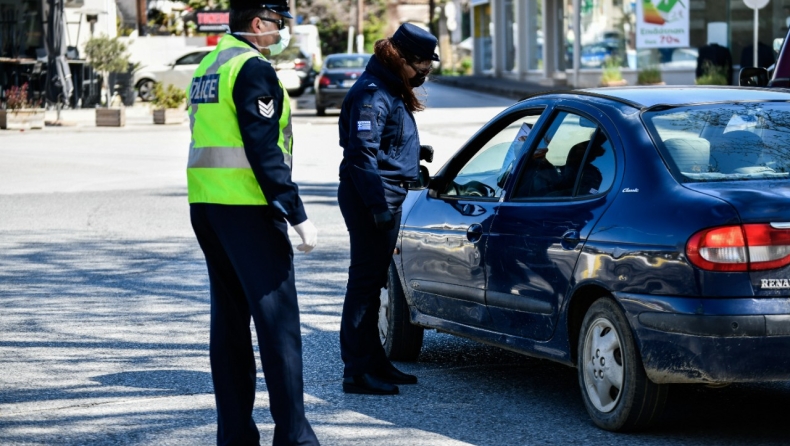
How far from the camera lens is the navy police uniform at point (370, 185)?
6285 millimetres

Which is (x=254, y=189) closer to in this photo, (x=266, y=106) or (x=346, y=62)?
(x=266, y=106)

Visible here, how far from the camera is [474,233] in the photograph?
6391 mm

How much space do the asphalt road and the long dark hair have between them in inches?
55.2

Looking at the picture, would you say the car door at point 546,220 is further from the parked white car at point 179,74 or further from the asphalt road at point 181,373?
the parked white car at point 179,74

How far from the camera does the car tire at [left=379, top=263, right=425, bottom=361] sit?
716 cm

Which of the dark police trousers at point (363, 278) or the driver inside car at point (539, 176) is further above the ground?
the driver inside car at point (539, 176)

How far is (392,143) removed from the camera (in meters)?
6.48

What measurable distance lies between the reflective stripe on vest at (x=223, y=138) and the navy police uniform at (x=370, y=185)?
1.44 m

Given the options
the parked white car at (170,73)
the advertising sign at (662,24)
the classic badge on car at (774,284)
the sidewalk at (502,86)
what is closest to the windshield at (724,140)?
the classic badge on car at (774,284)

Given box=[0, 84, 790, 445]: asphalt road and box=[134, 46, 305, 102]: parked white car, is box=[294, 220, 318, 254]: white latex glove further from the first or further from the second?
box=[134, 46, 305, 102]: parked white car

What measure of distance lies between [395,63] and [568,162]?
98 centimetres

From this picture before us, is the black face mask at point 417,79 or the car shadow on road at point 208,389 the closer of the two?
the car shadow on road at point 208,389

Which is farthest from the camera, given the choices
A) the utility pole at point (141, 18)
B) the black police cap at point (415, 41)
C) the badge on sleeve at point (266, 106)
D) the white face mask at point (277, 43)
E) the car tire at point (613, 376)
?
the utility pole at point (141, 18)

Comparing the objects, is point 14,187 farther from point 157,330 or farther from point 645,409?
point 645,409
